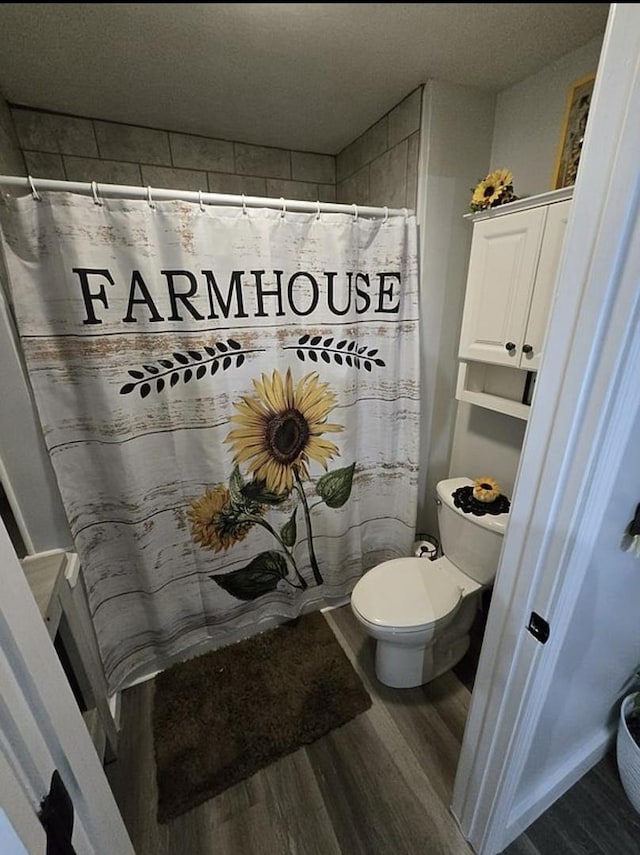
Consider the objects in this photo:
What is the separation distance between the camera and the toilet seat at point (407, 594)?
1.30 meters

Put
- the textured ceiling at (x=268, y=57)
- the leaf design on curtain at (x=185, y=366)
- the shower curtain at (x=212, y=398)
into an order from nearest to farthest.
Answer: the textured ceiling at (x=268, y=57) < the shower curtain at (x=212, y=398) < the leaf design on curtain at (x=185, y=366)

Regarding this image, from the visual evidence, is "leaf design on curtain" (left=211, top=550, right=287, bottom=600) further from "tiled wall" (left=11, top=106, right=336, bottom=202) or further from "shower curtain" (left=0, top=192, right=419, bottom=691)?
"tiled wall" (left=11, top=106, right=336, bottom=202)

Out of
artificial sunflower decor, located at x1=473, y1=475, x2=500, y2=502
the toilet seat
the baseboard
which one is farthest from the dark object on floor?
artificial sunflower decor, located at x1=473, y1=475, x2=500, y2=502

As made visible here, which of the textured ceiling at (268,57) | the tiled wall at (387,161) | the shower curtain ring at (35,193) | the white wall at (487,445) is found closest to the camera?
the textured ceiling at (268,57)

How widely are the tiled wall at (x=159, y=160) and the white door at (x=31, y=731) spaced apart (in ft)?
5.68

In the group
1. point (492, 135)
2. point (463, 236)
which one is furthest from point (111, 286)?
point (492, 135)

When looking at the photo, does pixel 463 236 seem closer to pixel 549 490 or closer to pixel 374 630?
pixel 549 490

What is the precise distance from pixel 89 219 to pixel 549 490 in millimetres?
1353

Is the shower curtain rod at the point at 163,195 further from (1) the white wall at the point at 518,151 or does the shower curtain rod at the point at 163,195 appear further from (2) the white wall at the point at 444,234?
(1) the white wall at the point at 518,151

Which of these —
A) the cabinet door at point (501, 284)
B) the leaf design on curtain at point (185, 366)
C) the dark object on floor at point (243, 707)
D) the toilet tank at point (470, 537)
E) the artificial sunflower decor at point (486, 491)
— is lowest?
the dark object on floor at point (243, 707)

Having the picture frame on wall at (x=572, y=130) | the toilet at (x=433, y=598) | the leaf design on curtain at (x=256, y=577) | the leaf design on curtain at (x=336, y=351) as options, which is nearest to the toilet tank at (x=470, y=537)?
the toilet at (x=433, y=598)

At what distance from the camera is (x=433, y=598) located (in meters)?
1.36

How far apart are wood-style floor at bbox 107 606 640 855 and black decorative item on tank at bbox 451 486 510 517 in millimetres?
755

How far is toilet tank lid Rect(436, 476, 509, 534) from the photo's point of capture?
132cm
